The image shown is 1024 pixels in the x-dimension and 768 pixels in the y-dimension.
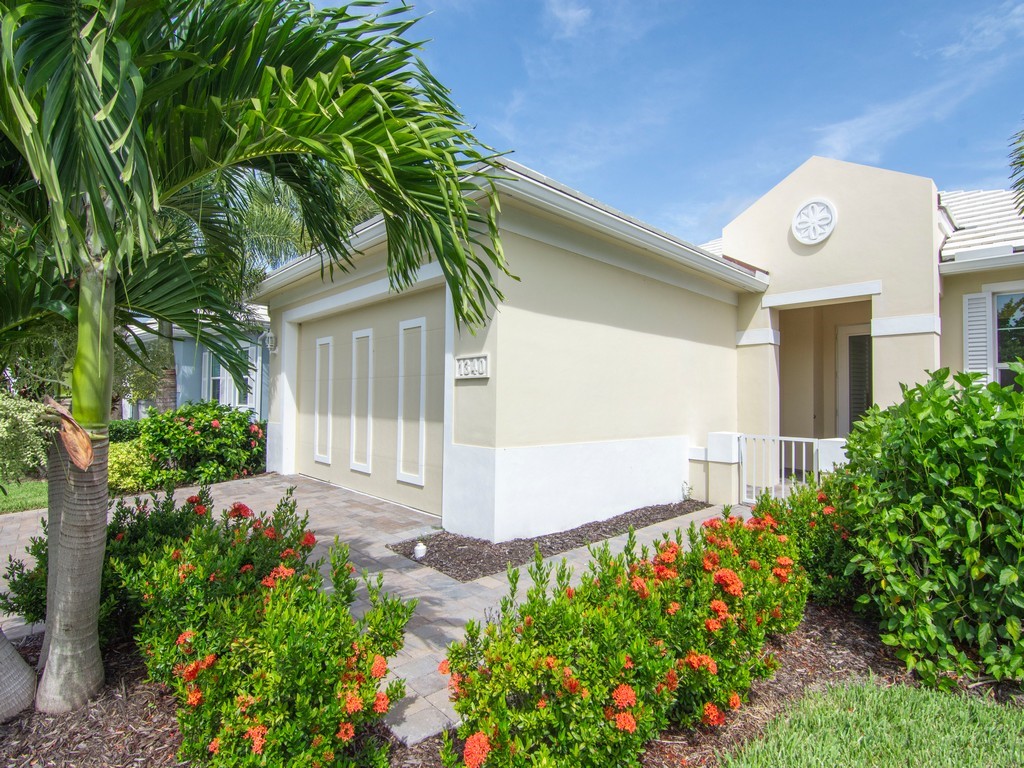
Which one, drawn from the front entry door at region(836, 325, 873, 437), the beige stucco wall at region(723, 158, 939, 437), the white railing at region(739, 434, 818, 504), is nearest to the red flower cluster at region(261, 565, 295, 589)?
the white railing at region(739, 434, 818, 504)

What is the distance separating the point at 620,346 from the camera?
7.14 metres

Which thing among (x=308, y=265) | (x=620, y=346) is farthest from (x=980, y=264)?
(x=308, y=265)

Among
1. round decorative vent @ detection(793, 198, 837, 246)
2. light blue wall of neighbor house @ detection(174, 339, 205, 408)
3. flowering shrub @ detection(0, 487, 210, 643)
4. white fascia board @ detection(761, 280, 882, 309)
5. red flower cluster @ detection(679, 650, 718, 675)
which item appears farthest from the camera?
light blue wall of neighbor house @ detection(174, 339, 205, 408)

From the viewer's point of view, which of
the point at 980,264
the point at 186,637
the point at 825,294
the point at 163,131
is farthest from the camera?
the point at 825,294

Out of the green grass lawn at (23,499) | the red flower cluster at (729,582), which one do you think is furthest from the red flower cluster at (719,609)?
the green grass lawn at (23,499)

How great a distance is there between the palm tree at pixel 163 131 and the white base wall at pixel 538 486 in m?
2.98

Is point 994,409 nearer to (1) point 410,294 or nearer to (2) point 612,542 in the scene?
(2) point 612,542

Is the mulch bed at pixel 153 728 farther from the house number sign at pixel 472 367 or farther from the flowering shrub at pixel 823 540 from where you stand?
the house number sign at pixel 472 367

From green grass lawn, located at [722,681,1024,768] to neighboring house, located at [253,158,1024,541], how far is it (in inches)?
135

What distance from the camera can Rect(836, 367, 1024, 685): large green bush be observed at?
9.58 ft

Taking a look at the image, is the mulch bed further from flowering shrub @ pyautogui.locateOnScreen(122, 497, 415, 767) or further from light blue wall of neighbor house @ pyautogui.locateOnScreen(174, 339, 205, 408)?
light blue wall of neighbor house @ pyautogui.locateOnScreen(174, 339, 205, 408)

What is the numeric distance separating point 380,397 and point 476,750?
21.2 feet

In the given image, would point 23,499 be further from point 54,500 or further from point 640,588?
point 640,588

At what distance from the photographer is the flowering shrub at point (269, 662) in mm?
1922
